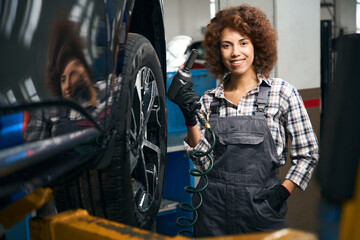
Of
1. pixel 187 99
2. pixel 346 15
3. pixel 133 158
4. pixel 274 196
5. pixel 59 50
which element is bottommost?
pixel 274 196

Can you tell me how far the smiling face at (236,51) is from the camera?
2.19 metres

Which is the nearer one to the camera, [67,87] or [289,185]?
[67,87]

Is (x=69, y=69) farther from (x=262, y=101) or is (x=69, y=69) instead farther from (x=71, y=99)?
(x=262, y=101)

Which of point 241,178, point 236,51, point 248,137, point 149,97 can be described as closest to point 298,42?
point 236,51

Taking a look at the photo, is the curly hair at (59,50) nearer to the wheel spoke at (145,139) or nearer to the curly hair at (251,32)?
the wheel spoke at (145,139)

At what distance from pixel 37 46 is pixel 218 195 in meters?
1.36

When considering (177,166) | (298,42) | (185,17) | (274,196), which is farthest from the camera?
(185,17)

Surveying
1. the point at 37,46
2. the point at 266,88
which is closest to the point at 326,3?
the point at 266,88

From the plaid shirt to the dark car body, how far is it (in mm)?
663

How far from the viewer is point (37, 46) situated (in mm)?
942

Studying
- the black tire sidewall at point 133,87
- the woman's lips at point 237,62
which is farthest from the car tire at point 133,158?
the woman's lips at point 237,62

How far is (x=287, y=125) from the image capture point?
2.20 meters

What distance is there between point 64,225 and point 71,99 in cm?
31

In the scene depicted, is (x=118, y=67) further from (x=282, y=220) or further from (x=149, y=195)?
(x=282, y=220)
